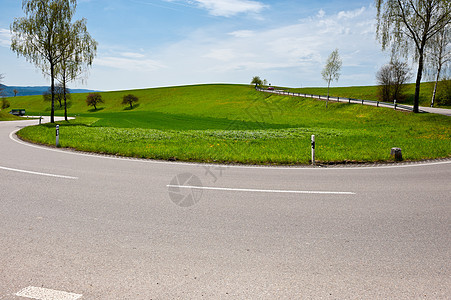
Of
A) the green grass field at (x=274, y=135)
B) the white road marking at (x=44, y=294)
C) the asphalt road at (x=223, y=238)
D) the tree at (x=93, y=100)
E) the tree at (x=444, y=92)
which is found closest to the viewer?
the white road marking at (x=44, y=294)

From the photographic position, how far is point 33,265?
146 inches

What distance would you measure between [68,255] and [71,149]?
11194 mm

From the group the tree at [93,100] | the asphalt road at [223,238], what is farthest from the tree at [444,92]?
the tree at [93,100]

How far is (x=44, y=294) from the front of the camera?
125 inches

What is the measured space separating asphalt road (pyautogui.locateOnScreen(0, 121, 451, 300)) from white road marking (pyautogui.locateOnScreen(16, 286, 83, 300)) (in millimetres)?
13

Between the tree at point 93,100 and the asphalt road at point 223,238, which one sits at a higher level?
the tree at point 93,100

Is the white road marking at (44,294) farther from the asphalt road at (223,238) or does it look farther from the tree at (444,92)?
the tree at (444,92)

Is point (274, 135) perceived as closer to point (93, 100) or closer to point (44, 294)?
point (44, 294)

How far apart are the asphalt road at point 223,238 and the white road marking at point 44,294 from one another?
0.04 feet

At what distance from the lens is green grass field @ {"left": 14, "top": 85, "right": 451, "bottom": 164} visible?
38.8 ft

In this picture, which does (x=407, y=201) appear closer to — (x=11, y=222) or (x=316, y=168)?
(x=316, y=168)

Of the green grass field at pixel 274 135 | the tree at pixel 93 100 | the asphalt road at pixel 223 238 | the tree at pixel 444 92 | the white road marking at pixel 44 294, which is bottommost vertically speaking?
the white road marking at pixel 44 294

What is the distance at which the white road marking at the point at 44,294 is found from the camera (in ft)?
10.2

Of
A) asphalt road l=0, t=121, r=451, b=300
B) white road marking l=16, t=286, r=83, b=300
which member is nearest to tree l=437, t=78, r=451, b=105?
asphalt road l=0, t=121, r=451, b=300
